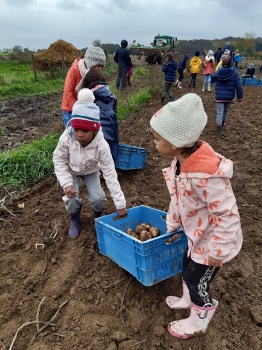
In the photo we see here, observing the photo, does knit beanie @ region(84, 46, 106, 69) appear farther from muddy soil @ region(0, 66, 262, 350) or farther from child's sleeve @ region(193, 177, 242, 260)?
child's sleeve @ region(193, 177, 242, 260)

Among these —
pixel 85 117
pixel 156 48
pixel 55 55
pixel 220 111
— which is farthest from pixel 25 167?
pixel 156 48

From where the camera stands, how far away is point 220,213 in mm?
1902

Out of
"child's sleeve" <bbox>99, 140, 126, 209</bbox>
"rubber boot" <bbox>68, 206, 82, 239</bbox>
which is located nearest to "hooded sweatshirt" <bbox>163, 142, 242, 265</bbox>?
"child's sleeve" <bbox>99, 140, 126, 209</bbox>

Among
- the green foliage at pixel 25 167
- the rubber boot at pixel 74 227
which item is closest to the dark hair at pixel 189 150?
the rubber boot at pixel 74 227

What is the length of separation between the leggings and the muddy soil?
1.13 feet

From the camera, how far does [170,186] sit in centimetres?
220

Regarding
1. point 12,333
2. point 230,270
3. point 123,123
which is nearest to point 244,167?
point 230,270

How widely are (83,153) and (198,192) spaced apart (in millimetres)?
1420

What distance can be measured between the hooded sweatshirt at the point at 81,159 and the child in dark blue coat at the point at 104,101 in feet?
3.81

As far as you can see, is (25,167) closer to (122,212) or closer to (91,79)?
(91,79)

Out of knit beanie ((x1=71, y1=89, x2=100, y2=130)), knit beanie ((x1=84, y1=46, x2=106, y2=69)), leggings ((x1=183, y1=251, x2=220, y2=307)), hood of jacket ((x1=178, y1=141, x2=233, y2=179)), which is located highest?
knit beanie ((x1=84, y1=46, x2=106, y2=69))

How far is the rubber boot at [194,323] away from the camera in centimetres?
224

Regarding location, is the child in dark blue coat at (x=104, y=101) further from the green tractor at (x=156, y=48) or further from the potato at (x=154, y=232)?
the green tractor at (x=156, y=48)

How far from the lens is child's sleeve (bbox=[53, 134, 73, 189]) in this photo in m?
3.04
